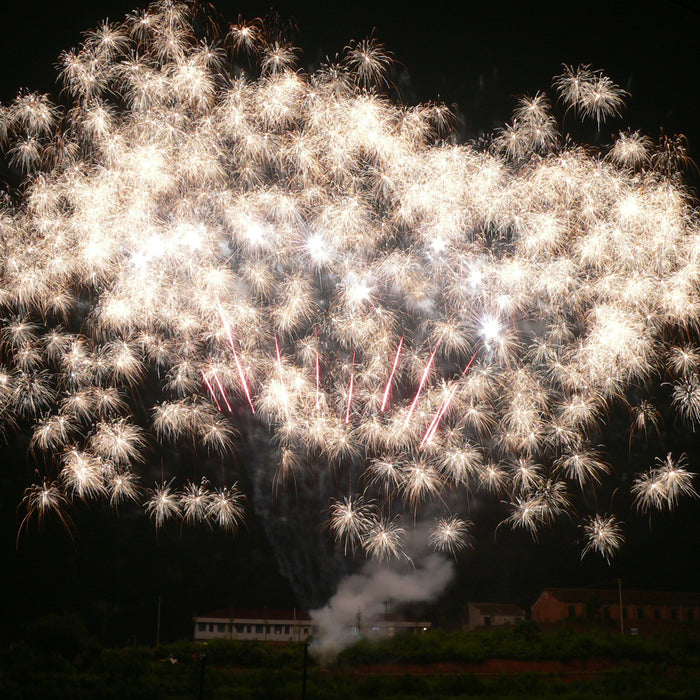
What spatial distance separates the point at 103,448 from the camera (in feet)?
51.9

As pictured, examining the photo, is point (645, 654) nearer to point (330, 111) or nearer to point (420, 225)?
point (420, 225)

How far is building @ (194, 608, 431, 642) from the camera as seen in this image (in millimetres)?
24797

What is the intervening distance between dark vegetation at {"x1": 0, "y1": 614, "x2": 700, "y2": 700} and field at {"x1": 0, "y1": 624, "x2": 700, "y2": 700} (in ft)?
0.09

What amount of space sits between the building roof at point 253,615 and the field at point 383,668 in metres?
5.57

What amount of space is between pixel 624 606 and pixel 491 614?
5.64 metres

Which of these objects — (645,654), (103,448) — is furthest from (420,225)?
(645,654)

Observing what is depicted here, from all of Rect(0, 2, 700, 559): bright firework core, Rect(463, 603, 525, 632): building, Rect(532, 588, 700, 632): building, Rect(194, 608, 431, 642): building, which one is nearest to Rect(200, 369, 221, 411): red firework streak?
Rect(0, 2, 700, 559): bright firework core

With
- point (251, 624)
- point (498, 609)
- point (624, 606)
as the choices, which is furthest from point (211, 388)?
point (624, 606)

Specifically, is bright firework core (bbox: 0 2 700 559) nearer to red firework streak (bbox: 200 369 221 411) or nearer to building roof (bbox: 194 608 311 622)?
red firework streak (bbox: 200 369 221 411)

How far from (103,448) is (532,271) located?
10.0 meters

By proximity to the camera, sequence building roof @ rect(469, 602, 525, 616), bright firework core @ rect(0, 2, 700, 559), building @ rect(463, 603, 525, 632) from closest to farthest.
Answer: bright firework core @ rect(0, 2, 700, 559)
building @ rect(463, 603, 525, 632)
building roof @ rect(469, 602, 525, 616)

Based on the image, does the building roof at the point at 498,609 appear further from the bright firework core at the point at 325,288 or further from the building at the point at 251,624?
the bright firework core at the point at 325,288

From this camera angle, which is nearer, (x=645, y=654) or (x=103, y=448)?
(x=103, y=448)

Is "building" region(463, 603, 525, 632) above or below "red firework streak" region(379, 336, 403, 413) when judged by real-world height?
below
